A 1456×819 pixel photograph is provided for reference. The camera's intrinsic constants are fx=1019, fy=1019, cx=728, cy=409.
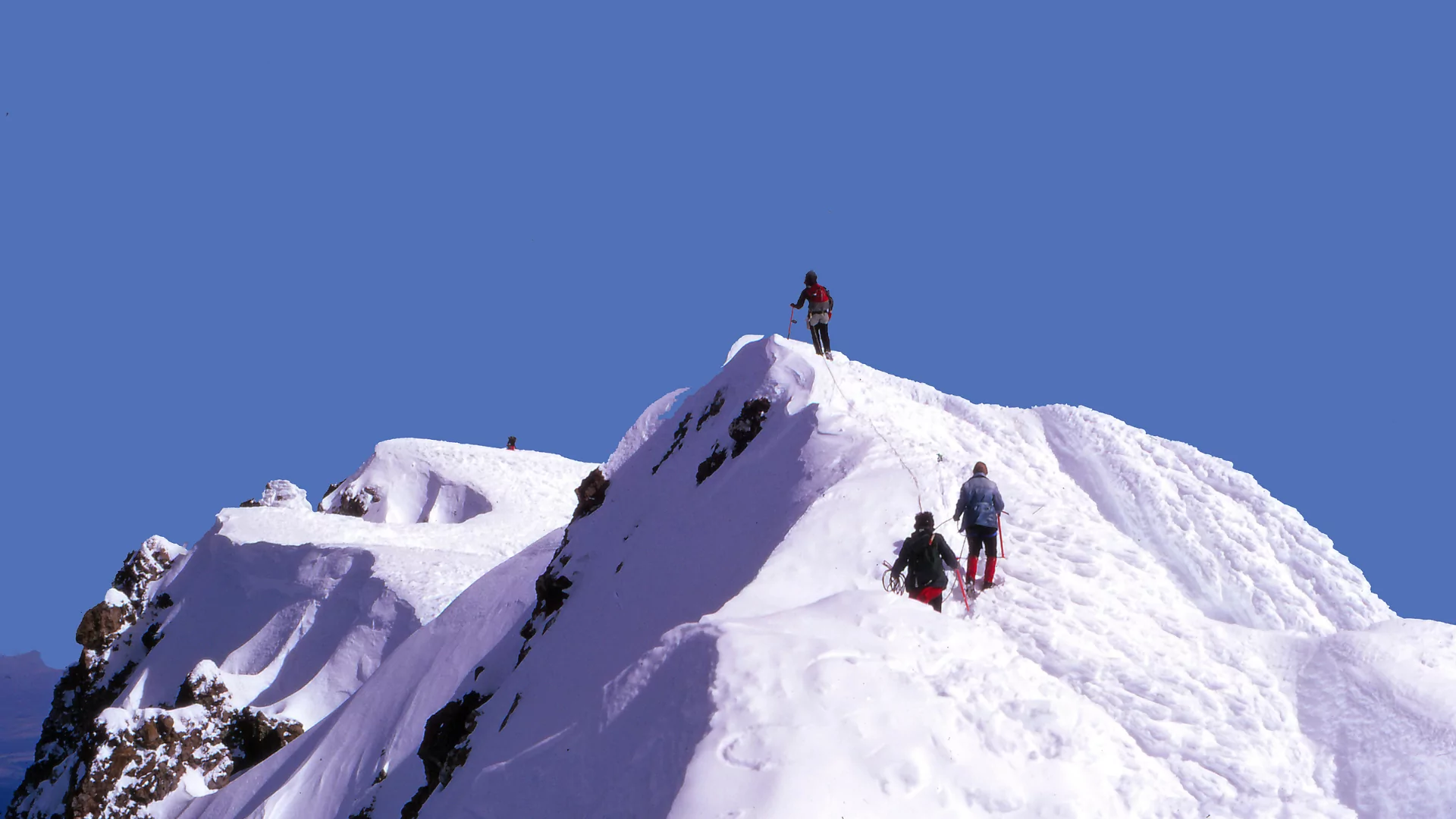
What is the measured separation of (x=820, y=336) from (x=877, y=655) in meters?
12.5

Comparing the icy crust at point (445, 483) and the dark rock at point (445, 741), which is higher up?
the icy crust at point (445, 483)

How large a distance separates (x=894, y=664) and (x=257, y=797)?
22950mm

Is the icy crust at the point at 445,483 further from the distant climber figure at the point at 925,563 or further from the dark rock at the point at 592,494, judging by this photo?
the distant climber figure at the point at 925,563

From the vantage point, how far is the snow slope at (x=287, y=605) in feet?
105

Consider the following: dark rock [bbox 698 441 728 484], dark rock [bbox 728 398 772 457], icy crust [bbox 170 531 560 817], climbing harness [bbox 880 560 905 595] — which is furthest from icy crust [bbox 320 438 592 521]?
climbing harness [bbox 880 560 905 595]

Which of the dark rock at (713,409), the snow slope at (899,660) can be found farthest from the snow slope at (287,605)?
the dark rock at (713,409)

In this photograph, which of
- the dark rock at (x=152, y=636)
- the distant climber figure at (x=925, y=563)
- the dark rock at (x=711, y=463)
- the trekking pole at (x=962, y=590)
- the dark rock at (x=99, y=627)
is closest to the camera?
the distant climber figure at (x=925, y=563)

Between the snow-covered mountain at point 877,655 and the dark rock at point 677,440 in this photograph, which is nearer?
the snow-covered mountain at point 877,655

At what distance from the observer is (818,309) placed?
2270 centimetres

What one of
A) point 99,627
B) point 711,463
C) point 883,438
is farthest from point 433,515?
point 883,438

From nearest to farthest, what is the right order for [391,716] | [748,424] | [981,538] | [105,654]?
[981,538], [748,424], [391,716], [105,654]

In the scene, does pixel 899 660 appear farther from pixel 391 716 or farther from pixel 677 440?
pixel 391 716

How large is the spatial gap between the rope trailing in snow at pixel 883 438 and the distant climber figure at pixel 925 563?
221 centimetres

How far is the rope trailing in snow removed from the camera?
15405mm
